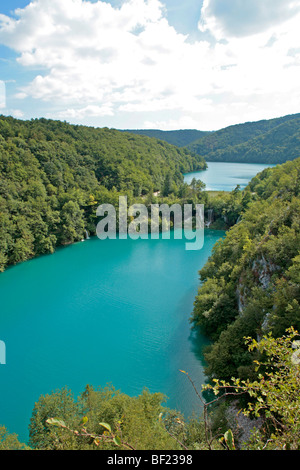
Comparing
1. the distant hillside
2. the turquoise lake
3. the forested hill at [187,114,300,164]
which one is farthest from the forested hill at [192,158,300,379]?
the distant hillside

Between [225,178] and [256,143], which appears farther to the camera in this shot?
[256,143]

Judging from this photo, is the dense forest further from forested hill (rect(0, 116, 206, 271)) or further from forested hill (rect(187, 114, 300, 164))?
forested hill (rect(0, 116, 206, 271))

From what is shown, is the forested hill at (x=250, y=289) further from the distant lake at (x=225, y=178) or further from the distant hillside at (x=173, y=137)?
the distant hillside at (x=173, y=137)

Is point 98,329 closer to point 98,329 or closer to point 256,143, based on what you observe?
point 98,329

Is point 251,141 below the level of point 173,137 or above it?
below

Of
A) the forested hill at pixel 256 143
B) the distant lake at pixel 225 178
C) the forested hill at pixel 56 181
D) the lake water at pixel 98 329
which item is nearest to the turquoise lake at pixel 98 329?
the lake water at pixel 98 329

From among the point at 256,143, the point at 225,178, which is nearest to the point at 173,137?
the point at 256,143
